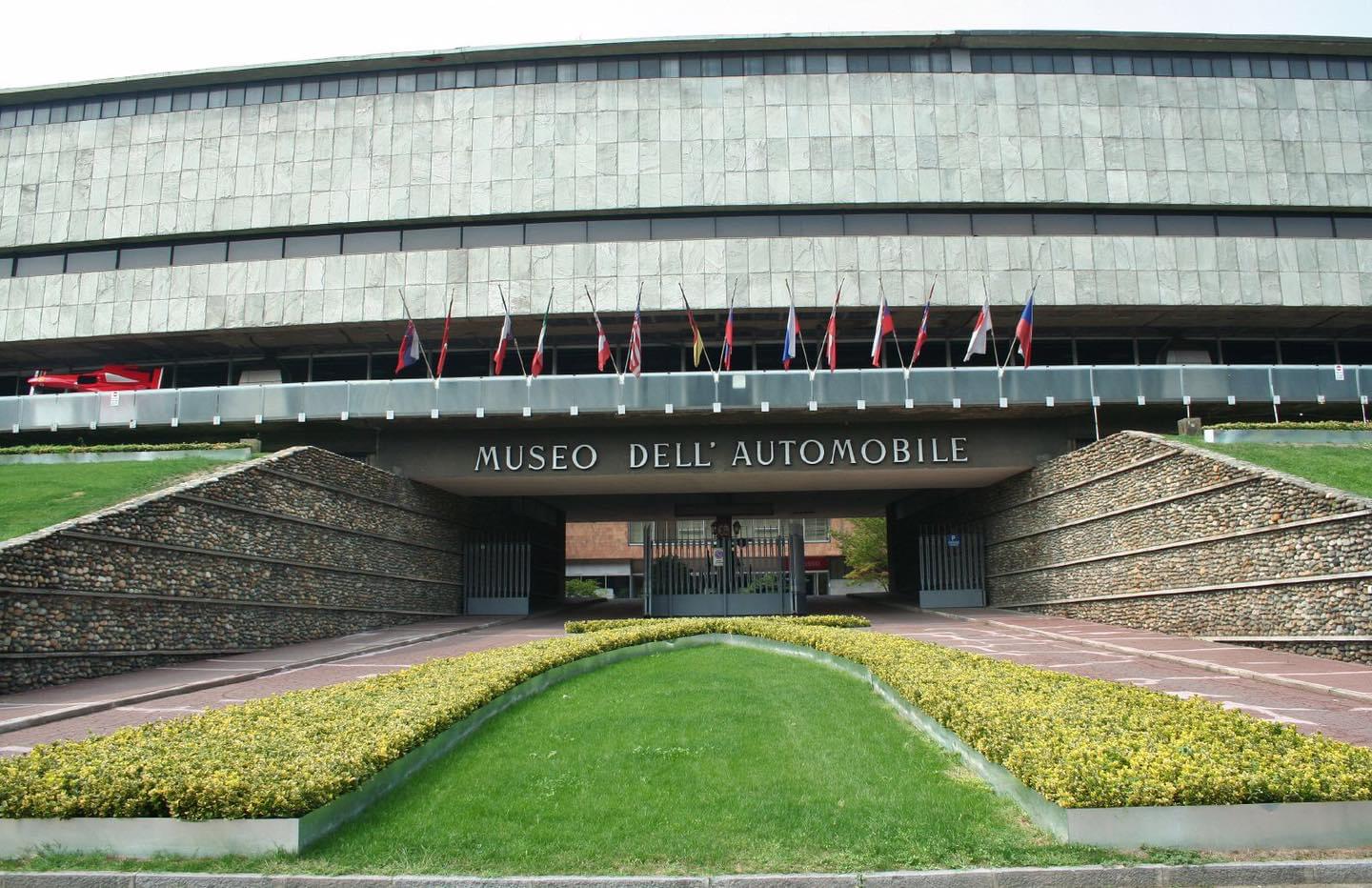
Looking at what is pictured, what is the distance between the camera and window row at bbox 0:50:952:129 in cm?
3195

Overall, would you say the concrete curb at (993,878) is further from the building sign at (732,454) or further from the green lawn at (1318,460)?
the building sign at (732,454)

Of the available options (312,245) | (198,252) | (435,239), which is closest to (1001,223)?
(435,239)

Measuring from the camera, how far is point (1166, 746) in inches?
265

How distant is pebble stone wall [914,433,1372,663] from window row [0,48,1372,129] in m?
15.4

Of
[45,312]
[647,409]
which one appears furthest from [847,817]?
[45,312]

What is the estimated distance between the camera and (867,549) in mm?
50188

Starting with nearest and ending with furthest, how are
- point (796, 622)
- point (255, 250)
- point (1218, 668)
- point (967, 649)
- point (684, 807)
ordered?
point (684, 807), point (1218, 668), point (967, 649), point (796, 622), point (255, 250)

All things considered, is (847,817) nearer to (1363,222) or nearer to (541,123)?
(541,123)

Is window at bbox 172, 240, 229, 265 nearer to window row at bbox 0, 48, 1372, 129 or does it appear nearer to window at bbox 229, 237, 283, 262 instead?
window at bbox 229, 237, 283, 262

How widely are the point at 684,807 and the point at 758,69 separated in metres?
29.9

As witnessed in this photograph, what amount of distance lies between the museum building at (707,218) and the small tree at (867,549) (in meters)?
15.9

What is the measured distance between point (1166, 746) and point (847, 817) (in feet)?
7.84

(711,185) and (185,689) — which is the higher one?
(711,185)

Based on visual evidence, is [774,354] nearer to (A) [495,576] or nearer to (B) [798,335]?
(B) [798,335]
